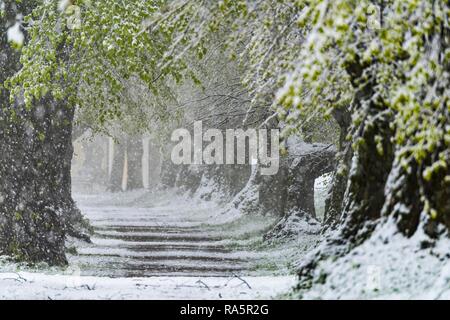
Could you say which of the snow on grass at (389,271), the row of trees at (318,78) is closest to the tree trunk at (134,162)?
the row of trees at (318,78)

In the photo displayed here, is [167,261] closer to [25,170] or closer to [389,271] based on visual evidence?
[25,170]

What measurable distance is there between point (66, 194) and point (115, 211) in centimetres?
1611

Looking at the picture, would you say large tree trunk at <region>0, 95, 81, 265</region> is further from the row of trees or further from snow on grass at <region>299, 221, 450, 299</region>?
snow on grass at <region>299, 221, 450, 299</region>

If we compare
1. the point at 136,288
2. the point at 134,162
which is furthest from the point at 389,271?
the point at 134,162

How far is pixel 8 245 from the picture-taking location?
17516 mm

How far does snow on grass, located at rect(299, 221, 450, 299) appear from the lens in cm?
977

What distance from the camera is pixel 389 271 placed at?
33.2ft

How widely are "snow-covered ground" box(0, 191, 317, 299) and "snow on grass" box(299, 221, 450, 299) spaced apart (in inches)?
45.1

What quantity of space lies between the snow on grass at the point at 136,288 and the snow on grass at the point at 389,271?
1.09 meters

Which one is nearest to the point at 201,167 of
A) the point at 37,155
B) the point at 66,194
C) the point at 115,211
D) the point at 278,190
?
the point at 115,211

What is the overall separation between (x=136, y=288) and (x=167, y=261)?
8389 millimetres

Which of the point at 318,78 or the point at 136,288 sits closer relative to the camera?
the point at 318,78

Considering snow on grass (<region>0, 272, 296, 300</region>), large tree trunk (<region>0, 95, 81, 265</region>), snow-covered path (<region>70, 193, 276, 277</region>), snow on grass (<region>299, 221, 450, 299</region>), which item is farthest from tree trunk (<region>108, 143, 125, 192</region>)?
snow on grass (<region>299, 221, 450, 299</region>)
